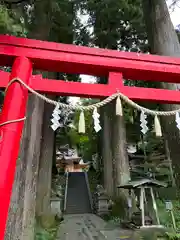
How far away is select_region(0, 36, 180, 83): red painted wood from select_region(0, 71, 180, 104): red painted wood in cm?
19

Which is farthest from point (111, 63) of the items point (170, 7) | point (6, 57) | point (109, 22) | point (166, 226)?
point (109, 22)

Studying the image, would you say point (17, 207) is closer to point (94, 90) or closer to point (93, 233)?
point (94, 90)

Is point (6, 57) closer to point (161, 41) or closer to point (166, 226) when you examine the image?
point (161, 41)

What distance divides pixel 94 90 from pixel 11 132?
3.90 ft

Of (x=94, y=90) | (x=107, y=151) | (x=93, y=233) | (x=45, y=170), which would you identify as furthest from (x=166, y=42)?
(x=107, y=151)

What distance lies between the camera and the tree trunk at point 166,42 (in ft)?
20.5

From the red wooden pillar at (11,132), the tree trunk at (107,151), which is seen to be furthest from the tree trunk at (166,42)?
the tree trunk at (107,151)

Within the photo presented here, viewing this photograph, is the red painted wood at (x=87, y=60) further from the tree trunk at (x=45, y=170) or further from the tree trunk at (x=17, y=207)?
the tree trunk at (x=45, y=170)

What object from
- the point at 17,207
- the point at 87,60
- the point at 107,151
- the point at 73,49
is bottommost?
the point at 17,207

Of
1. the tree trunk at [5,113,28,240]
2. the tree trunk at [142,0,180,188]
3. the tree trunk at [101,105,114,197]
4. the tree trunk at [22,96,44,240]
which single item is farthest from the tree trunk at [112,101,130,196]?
the tree trunk at [5,113,28,240]

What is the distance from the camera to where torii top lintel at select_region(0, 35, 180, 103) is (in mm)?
2635

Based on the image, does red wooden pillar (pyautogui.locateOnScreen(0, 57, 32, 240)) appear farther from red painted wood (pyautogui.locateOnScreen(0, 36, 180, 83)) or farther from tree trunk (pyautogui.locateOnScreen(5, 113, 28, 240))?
tree trunk (pyautogui.locateOnScreen(5, 113, 28, 240))

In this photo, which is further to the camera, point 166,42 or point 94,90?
point 166,42

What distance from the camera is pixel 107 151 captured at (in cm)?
1196
